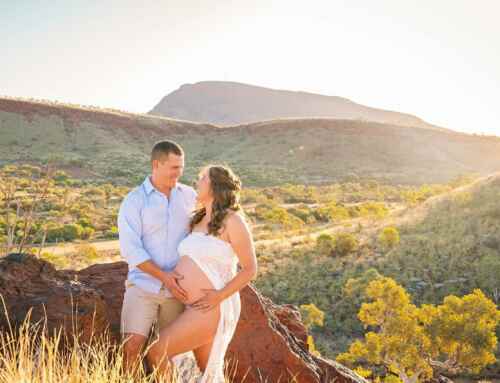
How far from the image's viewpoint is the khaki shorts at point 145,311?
3.59m

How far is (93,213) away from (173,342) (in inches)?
964

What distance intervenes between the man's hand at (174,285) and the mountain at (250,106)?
556 feet

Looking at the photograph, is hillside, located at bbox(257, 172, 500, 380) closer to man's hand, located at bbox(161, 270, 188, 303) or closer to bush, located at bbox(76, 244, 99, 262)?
bush, located at bbox(76, 244, 99, 262)

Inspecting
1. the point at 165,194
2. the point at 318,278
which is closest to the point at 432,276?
the point at 318,278

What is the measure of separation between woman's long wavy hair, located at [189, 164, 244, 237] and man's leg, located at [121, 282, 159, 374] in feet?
2.09

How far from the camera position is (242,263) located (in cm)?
362

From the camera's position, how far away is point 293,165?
58969 mm

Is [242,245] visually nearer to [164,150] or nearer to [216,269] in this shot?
[216,269]

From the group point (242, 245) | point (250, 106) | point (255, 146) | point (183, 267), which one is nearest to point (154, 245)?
point (183, 267)

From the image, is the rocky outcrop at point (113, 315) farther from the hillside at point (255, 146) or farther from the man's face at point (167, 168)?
the hillside at point (255, 146)

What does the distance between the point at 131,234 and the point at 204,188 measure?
A: 628 millimetres

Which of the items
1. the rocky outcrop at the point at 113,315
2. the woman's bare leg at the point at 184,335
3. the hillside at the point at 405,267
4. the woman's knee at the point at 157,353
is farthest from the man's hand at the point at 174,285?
the hillside at the point at 405,267

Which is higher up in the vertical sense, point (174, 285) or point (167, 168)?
point (167, 168)

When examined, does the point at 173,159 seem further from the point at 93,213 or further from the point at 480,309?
the point at 93,213
